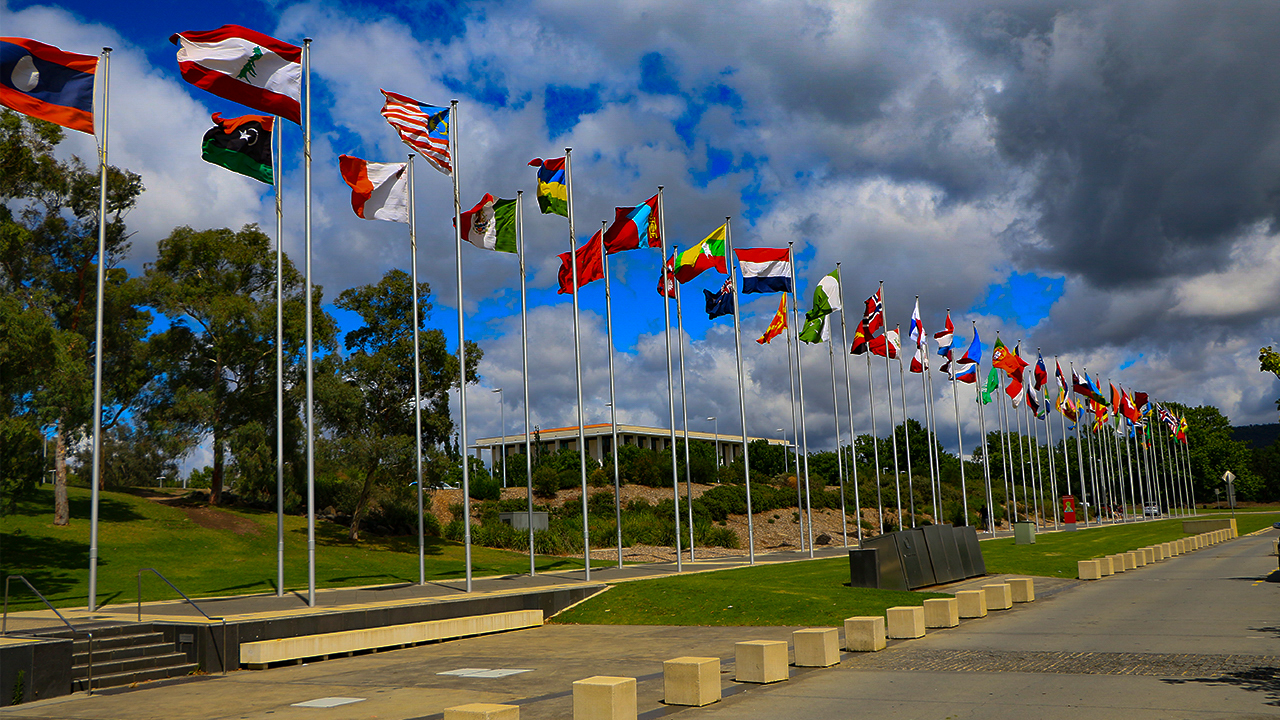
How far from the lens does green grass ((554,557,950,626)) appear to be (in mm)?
19312

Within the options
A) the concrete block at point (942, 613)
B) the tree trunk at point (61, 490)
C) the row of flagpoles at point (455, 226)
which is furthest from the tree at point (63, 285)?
the concrete block at point (942, 613)

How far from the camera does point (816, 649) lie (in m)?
13.1

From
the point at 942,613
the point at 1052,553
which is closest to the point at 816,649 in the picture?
the point at 942,613

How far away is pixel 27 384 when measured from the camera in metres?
29.5

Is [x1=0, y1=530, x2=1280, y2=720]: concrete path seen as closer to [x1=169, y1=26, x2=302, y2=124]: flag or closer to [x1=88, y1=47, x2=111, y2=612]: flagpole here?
[x1=88, y1=47, x2=111, y2=612]: flagpole

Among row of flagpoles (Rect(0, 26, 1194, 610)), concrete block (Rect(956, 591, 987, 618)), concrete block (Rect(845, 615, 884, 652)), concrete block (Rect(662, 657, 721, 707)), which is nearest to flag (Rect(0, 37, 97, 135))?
row of flagpoles (Rect(0, 26, 1194, 610))

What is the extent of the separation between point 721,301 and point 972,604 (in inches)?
632

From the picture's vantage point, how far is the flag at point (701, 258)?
1178 inches

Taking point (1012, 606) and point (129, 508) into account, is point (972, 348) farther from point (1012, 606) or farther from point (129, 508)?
point (129, 508)

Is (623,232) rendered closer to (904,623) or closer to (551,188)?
(551,188)

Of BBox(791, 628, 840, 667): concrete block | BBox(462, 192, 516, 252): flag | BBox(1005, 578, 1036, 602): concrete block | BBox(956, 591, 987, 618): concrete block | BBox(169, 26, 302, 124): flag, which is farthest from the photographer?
BBox(462, 192, 516, 252): flag

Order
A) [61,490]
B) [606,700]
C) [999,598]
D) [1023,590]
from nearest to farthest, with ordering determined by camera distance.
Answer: [606,700]
[999,598]
[1023,590]
[61,490]

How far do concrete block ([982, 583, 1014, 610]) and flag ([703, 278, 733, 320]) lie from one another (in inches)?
582

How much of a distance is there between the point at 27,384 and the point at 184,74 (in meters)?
17.0
